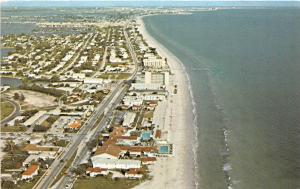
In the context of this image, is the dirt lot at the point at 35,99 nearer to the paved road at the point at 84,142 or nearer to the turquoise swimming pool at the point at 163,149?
the paved road at the point at 84,142

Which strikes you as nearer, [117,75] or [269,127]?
[269,127]

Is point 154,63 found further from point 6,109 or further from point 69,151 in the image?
point 69,151

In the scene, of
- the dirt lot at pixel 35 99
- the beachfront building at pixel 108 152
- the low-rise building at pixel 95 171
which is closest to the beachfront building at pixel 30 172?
the low-rise building at pixel 95 171

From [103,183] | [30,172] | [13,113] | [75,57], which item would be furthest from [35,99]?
[75,57]

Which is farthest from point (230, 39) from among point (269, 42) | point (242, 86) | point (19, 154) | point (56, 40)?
point (19, 154)

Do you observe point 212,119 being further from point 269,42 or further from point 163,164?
point 269,42

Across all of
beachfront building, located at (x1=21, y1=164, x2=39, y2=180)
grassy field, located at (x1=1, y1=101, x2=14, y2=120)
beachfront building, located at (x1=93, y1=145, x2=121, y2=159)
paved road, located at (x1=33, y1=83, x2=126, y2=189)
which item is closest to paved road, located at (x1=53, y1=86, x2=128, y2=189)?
paved road, located at (x1=33, y1=83, x2=126, y2=189)

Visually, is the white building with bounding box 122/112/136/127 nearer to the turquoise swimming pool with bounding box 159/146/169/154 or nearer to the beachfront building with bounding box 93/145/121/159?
the turquoise swimming pool with bounding box 159/146/169/154
